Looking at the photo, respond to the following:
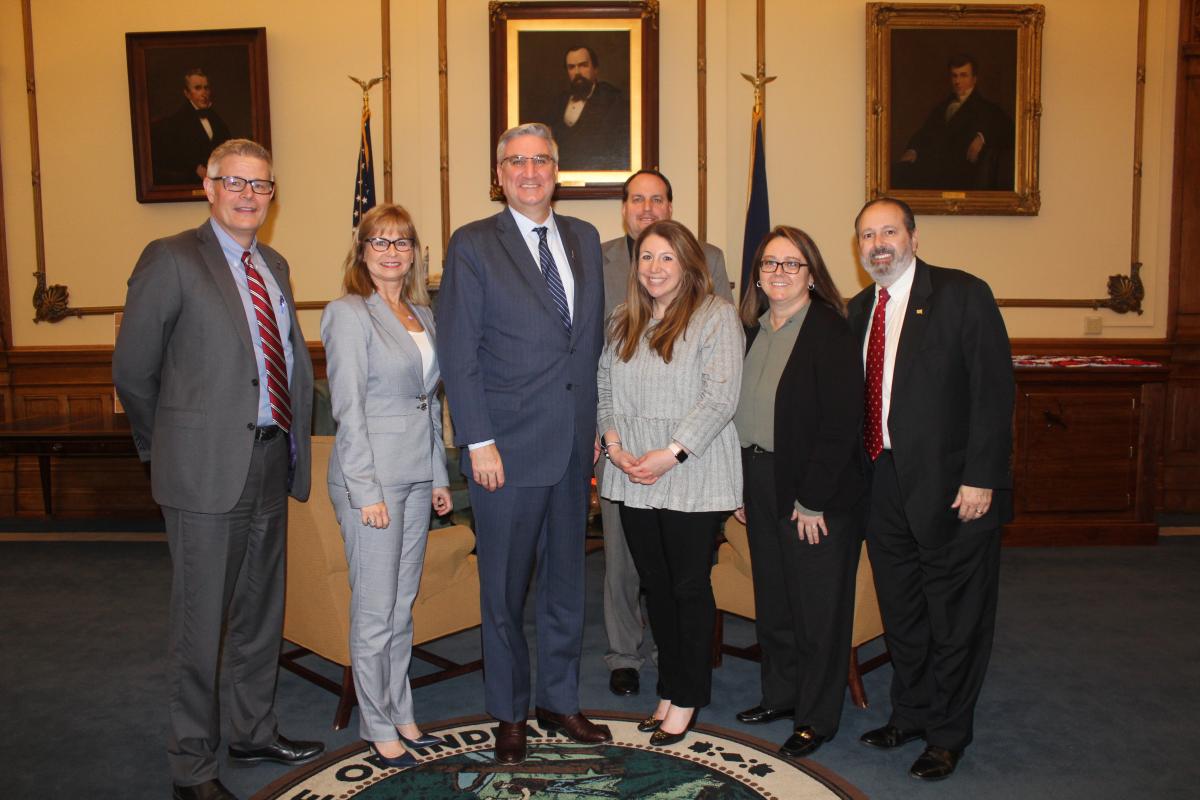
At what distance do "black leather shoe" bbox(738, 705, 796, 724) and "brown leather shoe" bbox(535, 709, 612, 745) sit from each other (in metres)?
0.45

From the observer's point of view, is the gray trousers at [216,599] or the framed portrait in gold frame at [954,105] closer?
the gray trousers at [216,599]

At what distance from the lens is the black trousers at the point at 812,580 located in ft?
9.22

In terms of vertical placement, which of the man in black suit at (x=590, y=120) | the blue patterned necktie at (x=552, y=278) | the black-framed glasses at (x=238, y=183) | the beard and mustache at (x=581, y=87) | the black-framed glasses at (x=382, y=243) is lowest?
the blue patterned necktie at (x=552, y=278)

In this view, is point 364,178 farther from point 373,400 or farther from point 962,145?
point 962,145

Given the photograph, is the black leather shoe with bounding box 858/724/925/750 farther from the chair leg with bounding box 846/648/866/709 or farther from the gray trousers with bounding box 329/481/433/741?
the gray trousers with bounding box 329/481/433/741

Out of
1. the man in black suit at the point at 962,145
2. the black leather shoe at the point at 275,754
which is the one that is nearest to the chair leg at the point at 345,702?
the black leather shoe at the point at 275,754

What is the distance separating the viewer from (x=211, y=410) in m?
2.46

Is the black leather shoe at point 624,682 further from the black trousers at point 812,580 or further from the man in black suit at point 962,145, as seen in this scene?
the man in black suit at point 962,145

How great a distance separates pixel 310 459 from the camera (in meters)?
2.79

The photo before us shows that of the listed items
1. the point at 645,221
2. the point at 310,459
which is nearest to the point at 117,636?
the point at 310,459

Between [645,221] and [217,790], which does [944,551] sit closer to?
[645,221]

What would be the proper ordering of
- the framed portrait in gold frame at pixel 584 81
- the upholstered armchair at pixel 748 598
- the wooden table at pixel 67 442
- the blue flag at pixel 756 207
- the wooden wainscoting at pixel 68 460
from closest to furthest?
the upholstered armchair at pixel 748 598, the wooden table at pixel 67 442, the blue flag at pixel 756 207, the framed portrait in gold frame at pixel 584 81, the wooden wainscoting at pixel 68 460

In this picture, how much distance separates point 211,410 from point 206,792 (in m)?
1.00

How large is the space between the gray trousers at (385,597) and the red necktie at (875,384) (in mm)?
1280
